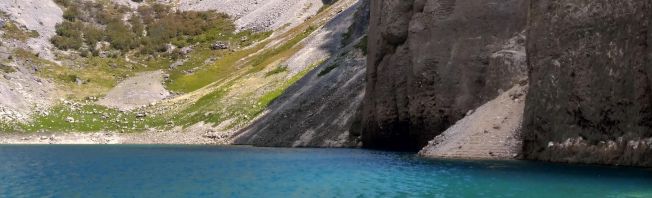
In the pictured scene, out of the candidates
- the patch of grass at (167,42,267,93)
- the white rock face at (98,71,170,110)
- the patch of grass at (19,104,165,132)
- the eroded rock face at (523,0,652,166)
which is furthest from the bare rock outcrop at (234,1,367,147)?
the patch of grass at (167,42,267,93)

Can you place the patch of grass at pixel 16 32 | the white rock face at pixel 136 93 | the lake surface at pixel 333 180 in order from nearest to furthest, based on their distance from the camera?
the lake surface at pixel 333 180
the white rock face at pixel 136 93
the patch of grass at pixel 16 32

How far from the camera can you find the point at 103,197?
21.9 m

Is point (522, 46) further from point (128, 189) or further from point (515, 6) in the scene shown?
point (128, 189)

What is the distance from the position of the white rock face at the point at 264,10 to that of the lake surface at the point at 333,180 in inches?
3999

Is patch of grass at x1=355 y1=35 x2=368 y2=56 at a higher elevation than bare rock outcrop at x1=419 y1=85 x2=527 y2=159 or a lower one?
higher

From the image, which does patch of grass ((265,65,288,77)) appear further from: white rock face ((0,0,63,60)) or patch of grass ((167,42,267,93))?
white rock face ((0,0,63,60))

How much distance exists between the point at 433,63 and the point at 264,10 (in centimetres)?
10389

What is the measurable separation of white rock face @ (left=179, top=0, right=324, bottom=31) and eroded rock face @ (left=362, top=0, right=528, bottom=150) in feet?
268

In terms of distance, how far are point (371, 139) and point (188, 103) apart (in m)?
45.1

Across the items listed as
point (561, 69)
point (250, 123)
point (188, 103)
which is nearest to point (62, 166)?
point (561, 69)

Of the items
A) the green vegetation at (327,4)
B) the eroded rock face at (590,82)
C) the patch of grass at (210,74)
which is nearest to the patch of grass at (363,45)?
the patch of grass at (210,74)

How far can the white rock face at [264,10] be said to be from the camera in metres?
138

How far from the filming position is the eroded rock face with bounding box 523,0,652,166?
27.2 m

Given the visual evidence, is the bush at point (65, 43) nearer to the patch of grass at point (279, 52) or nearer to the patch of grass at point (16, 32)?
the patch of grass at point (16, 32)
